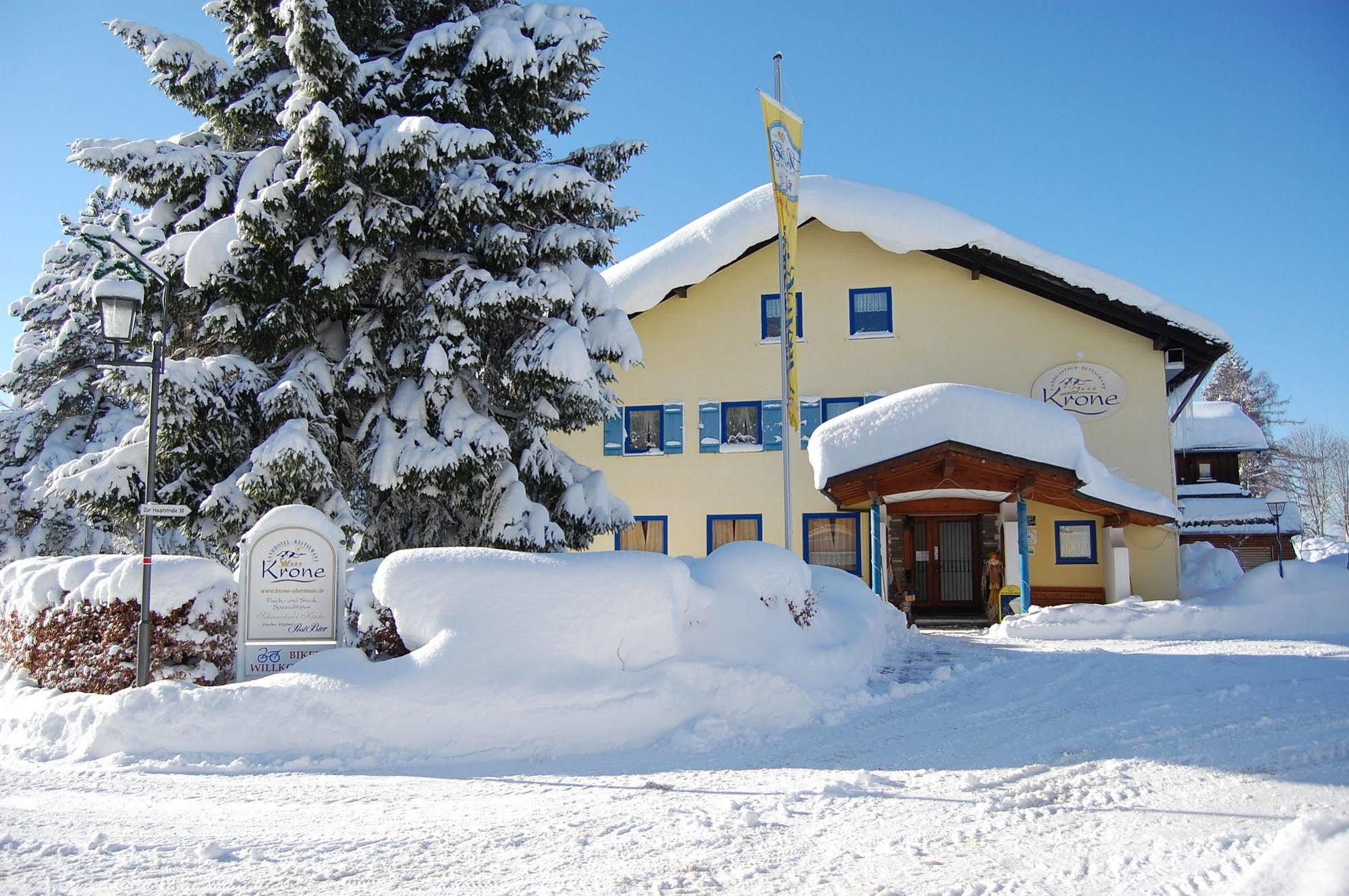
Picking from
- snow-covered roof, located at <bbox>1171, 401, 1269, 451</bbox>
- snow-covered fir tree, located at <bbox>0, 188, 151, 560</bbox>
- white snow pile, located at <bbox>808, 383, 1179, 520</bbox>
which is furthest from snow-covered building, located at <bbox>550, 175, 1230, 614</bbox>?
snow-covered roof, located at <bbox>1171, 401, 1269, 451</bbox>

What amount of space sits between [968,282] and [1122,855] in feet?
56.3

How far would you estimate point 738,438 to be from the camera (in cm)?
2080

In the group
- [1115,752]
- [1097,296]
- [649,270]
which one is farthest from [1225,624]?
[649,270]

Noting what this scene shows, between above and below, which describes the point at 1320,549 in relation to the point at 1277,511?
below

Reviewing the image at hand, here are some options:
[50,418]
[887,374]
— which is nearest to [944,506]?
[887,374]

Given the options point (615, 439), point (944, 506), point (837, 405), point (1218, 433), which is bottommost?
point (944, 506)

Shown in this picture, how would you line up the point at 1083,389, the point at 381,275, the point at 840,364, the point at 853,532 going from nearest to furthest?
the point at 381,275 < the point at 1083,389 < the point at 853,532 < the point at 840,364

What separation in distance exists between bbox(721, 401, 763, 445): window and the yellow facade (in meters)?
0.24

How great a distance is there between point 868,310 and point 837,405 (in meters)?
2.18

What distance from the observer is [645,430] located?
21.2 meters

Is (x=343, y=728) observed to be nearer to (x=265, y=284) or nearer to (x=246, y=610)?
(x=246, y=610)

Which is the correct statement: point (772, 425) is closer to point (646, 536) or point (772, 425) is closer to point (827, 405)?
point (827, 405)

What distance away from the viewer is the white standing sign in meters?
8.69

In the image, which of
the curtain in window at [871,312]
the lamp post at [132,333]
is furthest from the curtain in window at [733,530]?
the lamp post at [132,333]
